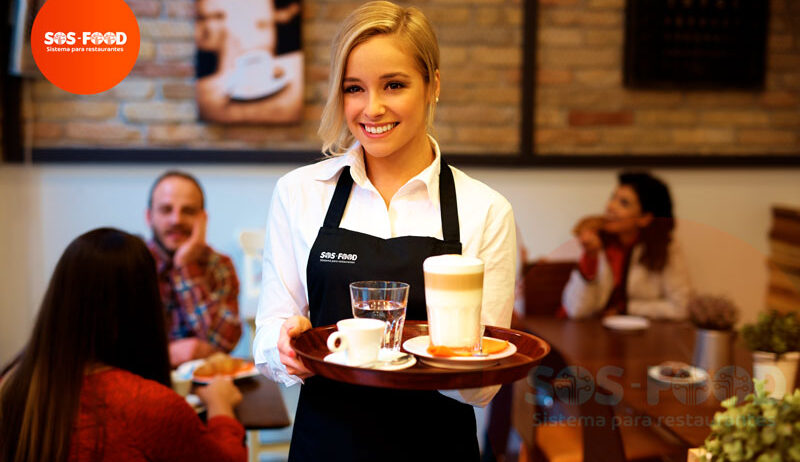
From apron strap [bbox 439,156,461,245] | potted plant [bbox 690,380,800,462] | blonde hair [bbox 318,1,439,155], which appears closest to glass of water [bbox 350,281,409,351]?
apron strap [bbox 439,156,461,245]

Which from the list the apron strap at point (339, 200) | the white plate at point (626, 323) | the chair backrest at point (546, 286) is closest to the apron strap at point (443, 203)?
the apron strap at point (339, 200)

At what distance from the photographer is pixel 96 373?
66.2 inches

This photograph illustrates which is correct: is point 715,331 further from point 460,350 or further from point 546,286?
point 460,350

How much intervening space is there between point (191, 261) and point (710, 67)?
8.29ft

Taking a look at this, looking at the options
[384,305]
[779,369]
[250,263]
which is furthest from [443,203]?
[250,263]

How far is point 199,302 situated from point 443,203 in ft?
5.23

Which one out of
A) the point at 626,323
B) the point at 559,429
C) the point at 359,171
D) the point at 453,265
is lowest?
the point at 559,429

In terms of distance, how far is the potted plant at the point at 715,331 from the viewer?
2252 mm

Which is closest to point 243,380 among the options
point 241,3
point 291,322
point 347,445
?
point 347,445

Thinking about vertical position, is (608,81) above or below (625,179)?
above

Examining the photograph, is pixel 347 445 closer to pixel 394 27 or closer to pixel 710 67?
pixel 394 27

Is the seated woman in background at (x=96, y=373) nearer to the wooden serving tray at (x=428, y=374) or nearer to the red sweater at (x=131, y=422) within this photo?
the red sweater at (x=131, y=422)

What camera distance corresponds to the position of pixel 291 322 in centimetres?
133

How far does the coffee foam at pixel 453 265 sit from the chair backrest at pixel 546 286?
195 cm
